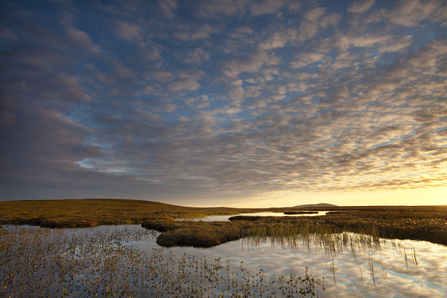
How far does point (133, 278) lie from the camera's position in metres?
12.9

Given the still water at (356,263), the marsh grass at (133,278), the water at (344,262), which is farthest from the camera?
the water at (344,262)

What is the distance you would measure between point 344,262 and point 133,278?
13772mm

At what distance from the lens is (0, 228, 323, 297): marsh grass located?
35.7 feet

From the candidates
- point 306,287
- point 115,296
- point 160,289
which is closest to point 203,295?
point 160,289

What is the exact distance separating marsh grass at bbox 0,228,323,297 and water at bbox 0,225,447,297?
0.26m

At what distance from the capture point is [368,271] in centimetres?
1346

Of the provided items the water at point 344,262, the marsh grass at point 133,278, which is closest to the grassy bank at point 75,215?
the water at point 344,262

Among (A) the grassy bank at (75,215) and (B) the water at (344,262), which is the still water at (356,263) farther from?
(A) the grassy bank at (75,215)

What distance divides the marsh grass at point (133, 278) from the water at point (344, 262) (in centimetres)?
26

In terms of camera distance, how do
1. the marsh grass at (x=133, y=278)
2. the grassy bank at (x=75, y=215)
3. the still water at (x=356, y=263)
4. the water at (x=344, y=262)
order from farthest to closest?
1. the grassy bank at (x=75, y=215)
2. the water at (x=344, y=262)
3. the still water at (x=356, y=263)
4. the marsh grass at (x=133, y=278)

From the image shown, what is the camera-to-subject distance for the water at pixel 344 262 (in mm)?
11164

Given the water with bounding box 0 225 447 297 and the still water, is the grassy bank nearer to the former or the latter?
the water with bounding box 0 225 447 297

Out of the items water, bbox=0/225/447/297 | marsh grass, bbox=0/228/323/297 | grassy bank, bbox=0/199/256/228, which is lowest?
marsh grass, bbox=0/228/323/297

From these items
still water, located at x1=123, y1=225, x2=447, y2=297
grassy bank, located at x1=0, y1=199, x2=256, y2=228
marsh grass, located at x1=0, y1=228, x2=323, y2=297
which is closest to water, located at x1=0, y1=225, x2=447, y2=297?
still water, located at x1=123, y1=225, x2=447, y2=297
